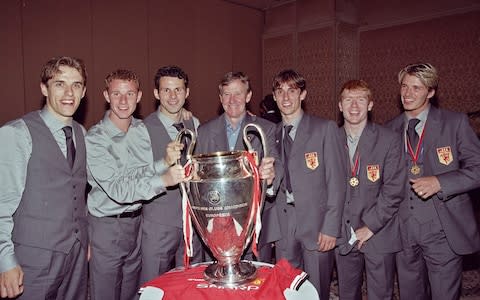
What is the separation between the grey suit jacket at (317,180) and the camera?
211cm

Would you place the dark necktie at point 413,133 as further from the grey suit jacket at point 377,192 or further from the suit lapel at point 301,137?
the suit lapel at point 301,137

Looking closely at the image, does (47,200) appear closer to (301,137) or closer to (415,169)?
(301,137)

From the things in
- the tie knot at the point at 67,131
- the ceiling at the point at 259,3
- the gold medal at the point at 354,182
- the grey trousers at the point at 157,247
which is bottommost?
the grey trousers at the point at 157,247

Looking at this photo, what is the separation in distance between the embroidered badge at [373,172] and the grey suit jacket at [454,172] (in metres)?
0.24

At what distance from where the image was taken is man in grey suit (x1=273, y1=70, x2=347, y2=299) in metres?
2.11

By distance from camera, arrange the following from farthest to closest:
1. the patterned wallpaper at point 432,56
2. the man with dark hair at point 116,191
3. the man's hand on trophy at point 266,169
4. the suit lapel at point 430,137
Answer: the patterned wallpaper at point 432,56 → the suit lapel at point 430,137 → the man with dark hair at point 116,191 → the man's hand on trophy at point 266,169

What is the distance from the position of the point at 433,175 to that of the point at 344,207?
0.52m

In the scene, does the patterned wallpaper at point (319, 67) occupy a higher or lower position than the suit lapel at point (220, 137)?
higher

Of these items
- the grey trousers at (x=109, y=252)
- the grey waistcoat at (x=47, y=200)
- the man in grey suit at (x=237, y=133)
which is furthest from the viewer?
the man in grey suit at (x=237, y=133)

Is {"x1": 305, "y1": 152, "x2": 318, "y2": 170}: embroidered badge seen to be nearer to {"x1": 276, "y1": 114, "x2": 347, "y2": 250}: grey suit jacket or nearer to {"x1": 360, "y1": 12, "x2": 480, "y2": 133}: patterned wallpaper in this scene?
{"x1": 276, "y1": 114, "x2": 347, "y2": 250}: grey suit jacket

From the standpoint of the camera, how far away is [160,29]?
5.95m

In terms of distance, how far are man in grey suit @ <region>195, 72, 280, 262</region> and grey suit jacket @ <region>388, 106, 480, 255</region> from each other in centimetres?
79

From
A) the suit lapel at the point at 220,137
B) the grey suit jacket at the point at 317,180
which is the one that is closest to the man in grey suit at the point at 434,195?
the grey suit jacket at the point at 317,180

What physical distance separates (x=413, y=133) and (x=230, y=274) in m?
1.47
